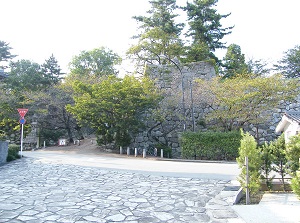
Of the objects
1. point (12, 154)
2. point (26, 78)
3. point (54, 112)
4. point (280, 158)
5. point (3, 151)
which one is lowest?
point (12, 154)

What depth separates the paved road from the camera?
407 centimetres

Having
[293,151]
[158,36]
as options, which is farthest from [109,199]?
[158,36]

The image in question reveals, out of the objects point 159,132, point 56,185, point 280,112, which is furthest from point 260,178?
point 280,112

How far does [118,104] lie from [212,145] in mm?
6274

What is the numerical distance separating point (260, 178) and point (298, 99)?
15485mm

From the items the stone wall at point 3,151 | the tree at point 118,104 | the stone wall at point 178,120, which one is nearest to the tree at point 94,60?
the stone wall at point 178,120

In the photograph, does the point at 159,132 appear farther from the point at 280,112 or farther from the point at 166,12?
the point at 166,12

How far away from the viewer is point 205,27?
2183 cm

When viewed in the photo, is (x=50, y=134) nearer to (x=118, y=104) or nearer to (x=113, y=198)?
(x=118, y=104)

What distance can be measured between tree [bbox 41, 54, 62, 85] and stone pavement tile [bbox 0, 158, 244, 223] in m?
18.8

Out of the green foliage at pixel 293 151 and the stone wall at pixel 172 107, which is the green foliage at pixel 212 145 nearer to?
the stone wall at pixel 172 107

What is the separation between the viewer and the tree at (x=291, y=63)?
25875 mm

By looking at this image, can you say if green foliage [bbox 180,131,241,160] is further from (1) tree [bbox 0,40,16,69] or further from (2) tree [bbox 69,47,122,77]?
(1) tree [bbox 0,40,16,69]

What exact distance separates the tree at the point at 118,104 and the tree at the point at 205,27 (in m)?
8.42
